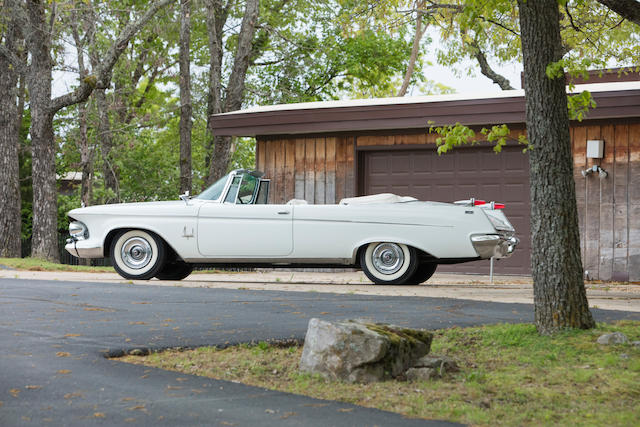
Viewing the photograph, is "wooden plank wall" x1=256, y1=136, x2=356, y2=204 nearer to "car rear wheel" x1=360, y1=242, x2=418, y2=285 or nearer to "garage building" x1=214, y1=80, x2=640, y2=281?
"garage building" x1=214, y1=80, x2=640, y2=281

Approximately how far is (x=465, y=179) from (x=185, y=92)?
1137 cm

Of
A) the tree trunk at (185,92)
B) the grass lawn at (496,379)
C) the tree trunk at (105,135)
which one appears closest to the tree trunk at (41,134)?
the tree trunk at (185,92)

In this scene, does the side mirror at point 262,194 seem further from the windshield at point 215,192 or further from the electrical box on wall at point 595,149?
the electrical box on wall at point 595,149

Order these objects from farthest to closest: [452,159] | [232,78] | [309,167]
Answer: [232,78] < [309,167] < [452,159]

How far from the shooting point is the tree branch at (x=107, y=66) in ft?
59.0

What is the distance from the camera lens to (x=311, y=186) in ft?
54.1

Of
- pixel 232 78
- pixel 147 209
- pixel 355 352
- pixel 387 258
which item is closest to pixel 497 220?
pixel 387 258

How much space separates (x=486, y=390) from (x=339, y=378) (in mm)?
817

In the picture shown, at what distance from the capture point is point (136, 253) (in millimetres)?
11883

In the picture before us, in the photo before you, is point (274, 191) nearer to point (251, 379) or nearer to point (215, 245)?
point (215, 245)

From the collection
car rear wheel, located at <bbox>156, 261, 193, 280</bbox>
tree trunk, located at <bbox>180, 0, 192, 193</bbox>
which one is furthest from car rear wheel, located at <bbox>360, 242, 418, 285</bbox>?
tree trunk, located at <bbox>180, 0, 192, 193</bbox>

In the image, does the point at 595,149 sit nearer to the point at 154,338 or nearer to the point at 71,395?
the point at 154,338

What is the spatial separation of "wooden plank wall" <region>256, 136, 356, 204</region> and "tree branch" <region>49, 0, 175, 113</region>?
150 inches

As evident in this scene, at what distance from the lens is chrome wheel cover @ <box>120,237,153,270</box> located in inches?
465
